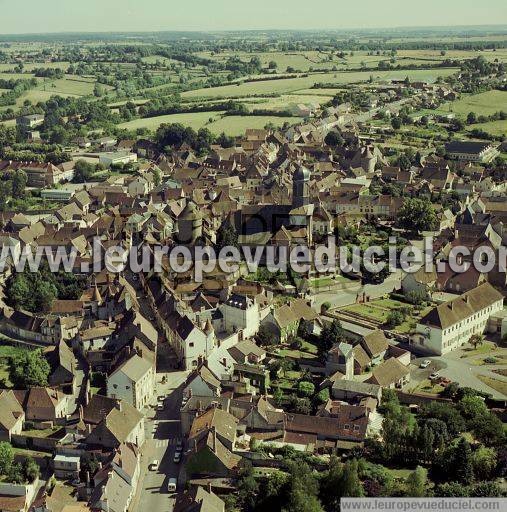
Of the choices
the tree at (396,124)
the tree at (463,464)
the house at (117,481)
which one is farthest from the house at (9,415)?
the tree at (396,124)

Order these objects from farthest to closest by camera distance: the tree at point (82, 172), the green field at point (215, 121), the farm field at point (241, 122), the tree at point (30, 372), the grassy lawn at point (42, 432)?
the green field at point (215, 121), the farm field at point (241, 122), the tree at point (82, 172), the tree at point (30, 372), the grassy lawn at point (42, 432)

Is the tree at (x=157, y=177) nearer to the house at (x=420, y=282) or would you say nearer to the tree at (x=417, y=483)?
the house at (x=420, y=282)

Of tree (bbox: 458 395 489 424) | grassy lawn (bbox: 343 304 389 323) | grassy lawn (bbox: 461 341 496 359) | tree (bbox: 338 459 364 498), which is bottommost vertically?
grassy lawn (bbox: 461 341 496 359)

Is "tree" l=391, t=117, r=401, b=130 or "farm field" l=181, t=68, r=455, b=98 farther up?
"farm field" l=181, t=68, r=455, b=98

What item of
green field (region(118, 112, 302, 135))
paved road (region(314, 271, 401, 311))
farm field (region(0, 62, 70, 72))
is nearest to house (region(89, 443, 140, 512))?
paved road (region(314, 271, 401, 311))

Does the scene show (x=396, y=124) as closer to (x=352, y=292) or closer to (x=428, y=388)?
(x=352, y=292)

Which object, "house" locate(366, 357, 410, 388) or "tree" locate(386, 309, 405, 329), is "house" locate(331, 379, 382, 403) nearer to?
"house" locate(366, 357, 410, 388)
